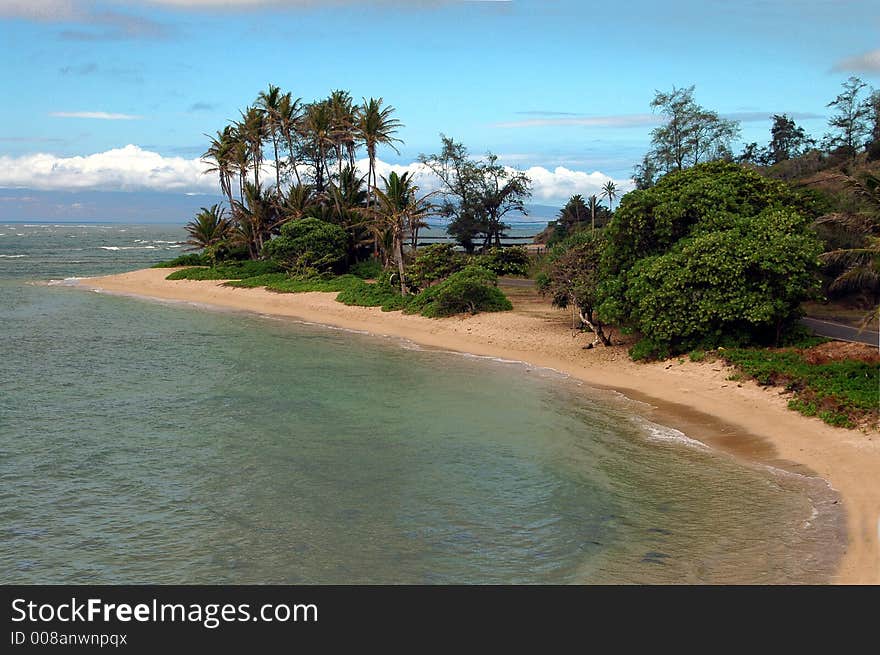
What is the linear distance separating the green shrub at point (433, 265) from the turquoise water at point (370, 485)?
1246 centimetres

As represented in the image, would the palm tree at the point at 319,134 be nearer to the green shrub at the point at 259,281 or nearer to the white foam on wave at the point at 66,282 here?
the green shrub at the point at 259,281

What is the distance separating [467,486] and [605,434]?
15.8 feet

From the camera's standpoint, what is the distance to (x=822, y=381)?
67.1ft

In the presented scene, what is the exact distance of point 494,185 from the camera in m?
61.9

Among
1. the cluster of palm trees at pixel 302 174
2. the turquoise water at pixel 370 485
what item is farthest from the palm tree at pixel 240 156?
the turquoise water at pixel 370 485

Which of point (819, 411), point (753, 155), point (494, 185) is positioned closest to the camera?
point (819, 411)

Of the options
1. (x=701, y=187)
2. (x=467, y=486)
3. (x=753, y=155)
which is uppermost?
(x=753, y=155)

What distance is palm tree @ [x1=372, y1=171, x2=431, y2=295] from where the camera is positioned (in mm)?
41000

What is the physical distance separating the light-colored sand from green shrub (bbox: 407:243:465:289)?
111 inches

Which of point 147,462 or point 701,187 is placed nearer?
point 147,462

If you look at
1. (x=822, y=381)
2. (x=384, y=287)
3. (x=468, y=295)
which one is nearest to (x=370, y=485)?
(x=822, y=381)
